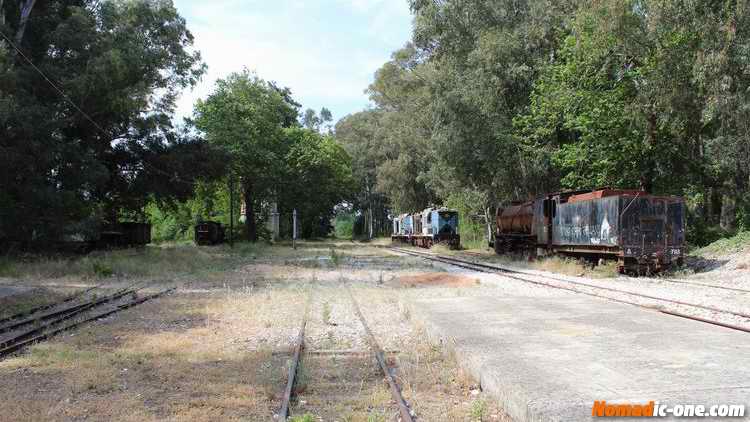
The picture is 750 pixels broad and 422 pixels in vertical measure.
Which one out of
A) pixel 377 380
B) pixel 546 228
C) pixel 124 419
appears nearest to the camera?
pixel 124 419

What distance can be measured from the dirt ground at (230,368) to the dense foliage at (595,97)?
14344mm

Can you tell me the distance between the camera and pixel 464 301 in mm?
11609

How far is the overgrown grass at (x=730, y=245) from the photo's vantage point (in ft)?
68.3

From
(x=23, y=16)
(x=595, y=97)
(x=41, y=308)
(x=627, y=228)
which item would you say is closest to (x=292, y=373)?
(x=41, y=308)

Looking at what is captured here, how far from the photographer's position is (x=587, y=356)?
643cm

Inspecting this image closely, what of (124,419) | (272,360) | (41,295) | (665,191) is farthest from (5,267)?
(665,191)

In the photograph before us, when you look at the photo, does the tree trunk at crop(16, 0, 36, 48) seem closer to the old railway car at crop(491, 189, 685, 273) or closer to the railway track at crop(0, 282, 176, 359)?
the railway track at crop(0, 282, 176, 359)

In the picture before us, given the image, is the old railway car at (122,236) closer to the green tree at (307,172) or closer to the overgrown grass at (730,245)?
the green tree at (307,172)

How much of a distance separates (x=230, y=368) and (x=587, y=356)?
434cm

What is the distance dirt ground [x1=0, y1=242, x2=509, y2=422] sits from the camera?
18.9ft

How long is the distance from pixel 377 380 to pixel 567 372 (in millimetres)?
2289

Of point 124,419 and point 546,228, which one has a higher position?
point 546,228

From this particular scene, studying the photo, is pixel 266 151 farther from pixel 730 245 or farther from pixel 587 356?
pixel 587 356

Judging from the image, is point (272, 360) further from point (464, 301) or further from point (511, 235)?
point (511, 235)
